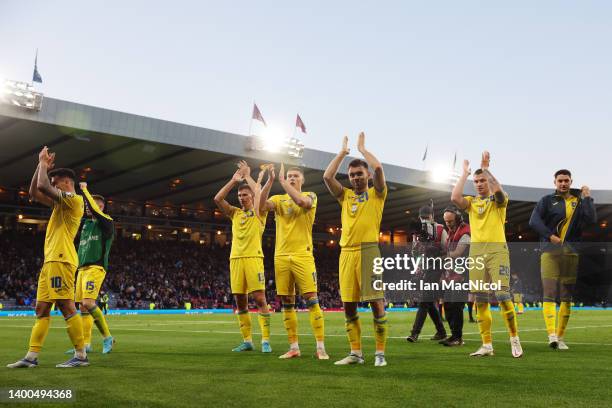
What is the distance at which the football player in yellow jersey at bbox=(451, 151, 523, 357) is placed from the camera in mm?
Answer: 7469

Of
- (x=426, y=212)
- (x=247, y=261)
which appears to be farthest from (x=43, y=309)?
(x=426, y=212)

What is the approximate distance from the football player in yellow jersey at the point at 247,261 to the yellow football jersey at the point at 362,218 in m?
1.91

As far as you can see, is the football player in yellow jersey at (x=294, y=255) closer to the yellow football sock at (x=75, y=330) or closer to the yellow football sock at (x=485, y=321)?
the yellow football sock at (x=485, y=321)

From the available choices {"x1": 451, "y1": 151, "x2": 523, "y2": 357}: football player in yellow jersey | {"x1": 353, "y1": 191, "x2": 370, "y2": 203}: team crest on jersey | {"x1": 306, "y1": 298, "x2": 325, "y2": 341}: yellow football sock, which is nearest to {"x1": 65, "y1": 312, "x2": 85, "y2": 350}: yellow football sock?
{"x1": 306, "y1": 298, "x2": 325, "y2": 341}: yellow football sock

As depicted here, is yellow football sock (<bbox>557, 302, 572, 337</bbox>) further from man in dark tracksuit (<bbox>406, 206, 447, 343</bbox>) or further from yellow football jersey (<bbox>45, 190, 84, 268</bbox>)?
yellow football jersey (<bbox>45, 190, 84, 268</bbox>)

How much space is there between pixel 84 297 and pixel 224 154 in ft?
75.9

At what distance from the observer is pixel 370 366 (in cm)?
648

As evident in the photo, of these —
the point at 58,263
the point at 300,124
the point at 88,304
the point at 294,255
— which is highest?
the point at 300,124

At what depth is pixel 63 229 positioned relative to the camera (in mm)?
6781

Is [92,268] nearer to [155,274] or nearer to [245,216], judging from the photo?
[245,216]

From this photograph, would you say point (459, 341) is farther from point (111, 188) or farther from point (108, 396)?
point (111, 188)

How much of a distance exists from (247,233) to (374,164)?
3031mm

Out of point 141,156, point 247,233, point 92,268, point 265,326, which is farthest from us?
point 141,156

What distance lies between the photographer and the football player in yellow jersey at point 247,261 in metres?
8.62
